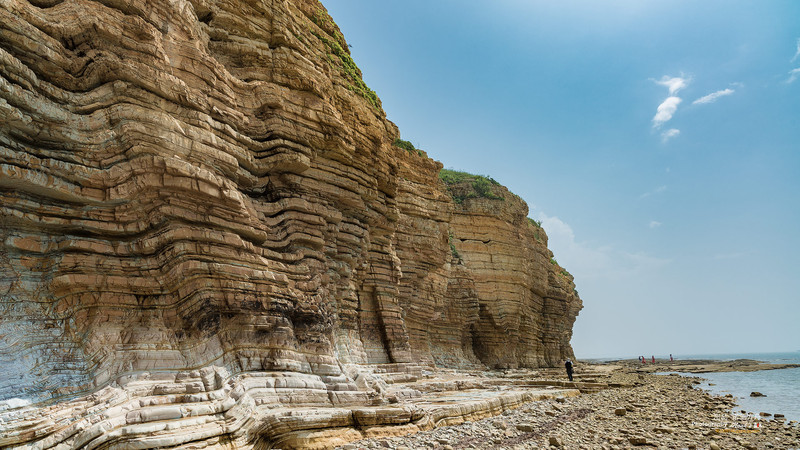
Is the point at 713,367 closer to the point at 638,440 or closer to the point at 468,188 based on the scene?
the point at 468,188

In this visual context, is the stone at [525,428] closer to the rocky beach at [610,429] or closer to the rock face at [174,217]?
the rocky beach at [610,429]

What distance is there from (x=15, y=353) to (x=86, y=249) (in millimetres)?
2353

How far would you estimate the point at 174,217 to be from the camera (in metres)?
10.4

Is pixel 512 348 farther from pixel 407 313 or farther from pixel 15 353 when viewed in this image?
pixel 15 353

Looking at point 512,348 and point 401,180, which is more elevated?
point 401,180

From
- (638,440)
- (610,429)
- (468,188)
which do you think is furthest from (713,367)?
(638,440)

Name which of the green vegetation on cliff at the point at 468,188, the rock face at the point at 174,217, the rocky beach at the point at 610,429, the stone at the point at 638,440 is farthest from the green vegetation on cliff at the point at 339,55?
the green vegetation on cliff at the point at 468,188

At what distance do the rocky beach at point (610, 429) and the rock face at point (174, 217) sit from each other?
2.65 metres

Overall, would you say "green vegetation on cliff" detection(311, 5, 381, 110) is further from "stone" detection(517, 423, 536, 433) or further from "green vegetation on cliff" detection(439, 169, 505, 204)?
"green vegetation on cliff" detection(439, 169, 505, 204)

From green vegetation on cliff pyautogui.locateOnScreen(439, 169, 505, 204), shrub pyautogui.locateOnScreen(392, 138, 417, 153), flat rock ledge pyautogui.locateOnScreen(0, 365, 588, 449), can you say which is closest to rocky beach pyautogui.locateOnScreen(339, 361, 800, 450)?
flat rock ledge pyautogui.locateOnScreen(0, 365, 588, 449)

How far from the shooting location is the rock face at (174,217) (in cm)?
860

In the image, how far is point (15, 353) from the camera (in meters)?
8.00

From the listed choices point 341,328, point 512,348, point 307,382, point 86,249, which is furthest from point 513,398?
point 512,348

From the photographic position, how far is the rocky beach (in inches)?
450
